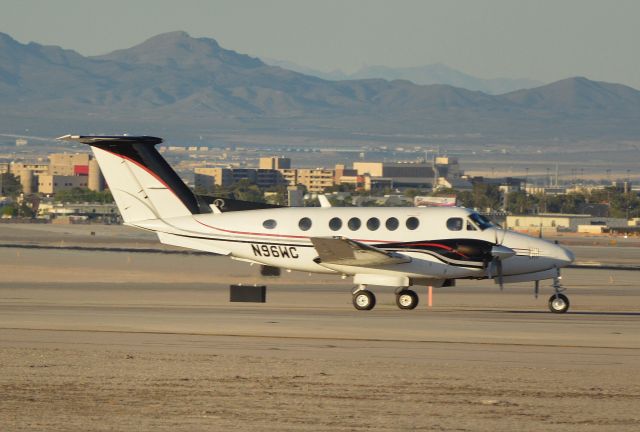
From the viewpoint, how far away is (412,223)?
3781 cm

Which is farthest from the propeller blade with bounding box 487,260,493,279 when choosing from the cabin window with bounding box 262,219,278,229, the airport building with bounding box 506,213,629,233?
the airport building with bounding box 506,213,629,233

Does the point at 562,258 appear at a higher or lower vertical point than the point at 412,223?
lower

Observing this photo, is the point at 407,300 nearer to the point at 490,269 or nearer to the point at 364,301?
the point at 364,301

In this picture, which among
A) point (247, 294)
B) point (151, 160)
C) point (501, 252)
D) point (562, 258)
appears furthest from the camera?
point (247, 294)

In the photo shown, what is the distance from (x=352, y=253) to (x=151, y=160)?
7.15m

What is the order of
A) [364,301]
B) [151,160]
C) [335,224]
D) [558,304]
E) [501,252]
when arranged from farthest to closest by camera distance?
1. [151,160]
2. [335,224]
3. [364,301]
4. [558,304]
5. [501,252]

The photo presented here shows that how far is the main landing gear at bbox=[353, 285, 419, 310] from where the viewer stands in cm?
3762

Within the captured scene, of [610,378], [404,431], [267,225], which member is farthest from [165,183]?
[404,431]

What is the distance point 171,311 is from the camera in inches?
1436

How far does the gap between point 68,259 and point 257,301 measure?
3123 centimetres

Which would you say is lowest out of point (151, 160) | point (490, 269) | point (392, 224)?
point (490, 269)

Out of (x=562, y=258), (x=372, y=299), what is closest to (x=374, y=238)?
(x=372, y=299)

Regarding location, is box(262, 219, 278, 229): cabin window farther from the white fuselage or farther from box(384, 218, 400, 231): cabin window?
box(384, 218, 400, 231): cabin window

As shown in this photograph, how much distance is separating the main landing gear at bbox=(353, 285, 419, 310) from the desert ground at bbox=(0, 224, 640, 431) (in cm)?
39
